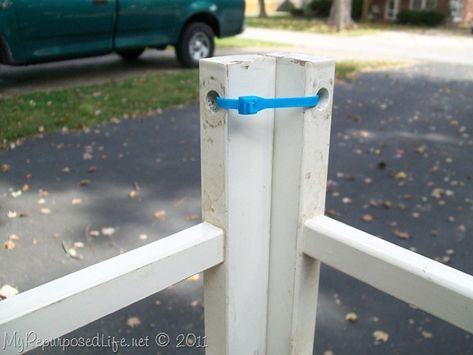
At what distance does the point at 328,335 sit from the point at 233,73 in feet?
6.61

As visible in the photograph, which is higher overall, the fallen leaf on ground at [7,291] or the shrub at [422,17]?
the shrub at [422,17]

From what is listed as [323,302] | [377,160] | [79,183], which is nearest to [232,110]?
[323,302]

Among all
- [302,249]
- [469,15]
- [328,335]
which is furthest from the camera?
[469,15]

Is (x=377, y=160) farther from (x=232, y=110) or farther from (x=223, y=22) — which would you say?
(x=223, y=22)

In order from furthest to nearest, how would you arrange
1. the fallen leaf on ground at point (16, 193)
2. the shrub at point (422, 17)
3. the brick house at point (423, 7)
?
the brick house at point (423, 7) < the shrub at point (422, 17) < the fallen leaf on ground at point (16, 193)

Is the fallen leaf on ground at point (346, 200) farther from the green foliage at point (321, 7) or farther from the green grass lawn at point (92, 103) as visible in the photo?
the green foliage at point (321, 7)

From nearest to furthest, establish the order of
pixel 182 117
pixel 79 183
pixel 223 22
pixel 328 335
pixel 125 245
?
pixel 328 335, pixel 125 245, pixel 79 183, pixel 182 117, pixel 223 22

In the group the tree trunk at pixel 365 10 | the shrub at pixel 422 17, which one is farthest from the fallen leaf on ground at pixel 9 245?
the tree trunk at pixel 365 10

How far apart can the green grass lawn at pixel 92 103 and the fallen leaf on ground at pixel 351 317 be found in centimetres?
410

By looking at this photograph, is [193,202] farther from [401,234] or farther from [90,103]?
[90,103]

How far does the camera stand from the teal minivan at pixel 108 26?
687 cm

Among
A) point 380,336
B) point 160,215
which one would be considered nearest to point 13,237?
point 160,215

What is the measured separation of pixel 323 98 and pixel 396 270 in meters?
0.39

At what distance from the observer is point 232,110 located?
1072mm
